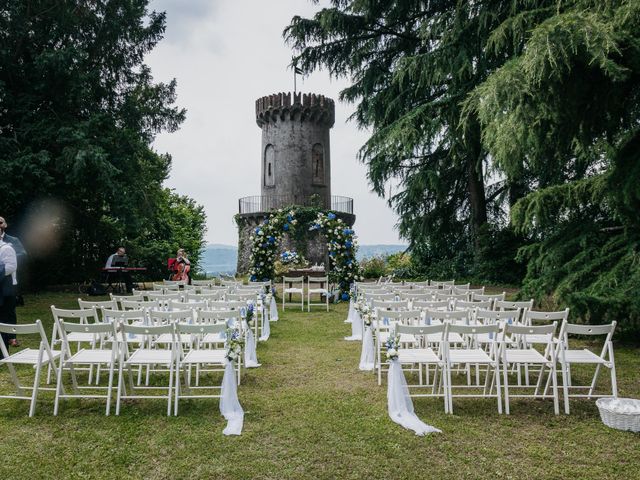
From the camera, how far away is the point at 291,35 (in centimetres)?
1873

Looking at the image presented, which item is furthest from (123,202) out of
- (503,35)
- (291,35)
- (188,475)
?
(188,475)

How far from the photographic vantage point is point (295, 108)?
32.1 m

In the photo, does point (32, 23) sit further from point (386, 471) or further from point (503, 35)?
point (386, 471)

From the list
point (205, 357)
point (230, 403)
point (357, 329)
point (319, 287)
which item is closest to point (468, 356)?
point (230, 403)

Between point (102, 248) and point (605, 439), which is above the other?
point (102, 248)

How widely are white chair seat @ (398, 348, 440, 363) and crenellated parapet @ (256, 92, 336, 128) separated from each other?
27868 millimetres

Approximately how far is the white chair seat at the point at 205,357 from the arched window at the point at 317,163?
90.2ft

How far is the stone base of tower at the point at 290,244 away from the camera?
3020 cm

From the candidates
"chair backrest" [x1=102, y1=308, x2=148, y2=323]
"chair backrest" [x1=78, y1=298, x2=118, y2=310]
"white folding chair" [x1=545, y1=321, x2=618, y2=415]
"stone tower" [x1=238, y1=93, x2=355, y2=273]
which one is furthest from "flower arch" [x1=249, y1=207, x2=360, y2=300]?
"stone tower" [x1=238, y1=93, x2=355, y2=273]

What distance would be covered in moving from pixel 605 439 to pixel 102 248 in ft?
59.5

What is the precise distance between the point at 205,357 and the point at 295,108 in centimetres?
2812

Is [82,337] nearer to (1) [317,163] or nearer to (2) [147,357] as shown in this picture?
(2) [147,357]

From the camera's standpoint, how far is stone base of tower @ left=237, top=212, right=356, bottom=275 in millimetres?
30203

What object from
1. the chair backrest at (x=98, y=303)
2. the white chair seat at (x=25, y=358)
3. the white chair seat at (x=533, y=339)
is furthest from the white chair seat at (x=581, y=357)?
the chair backrest at (x=98, y=303)
